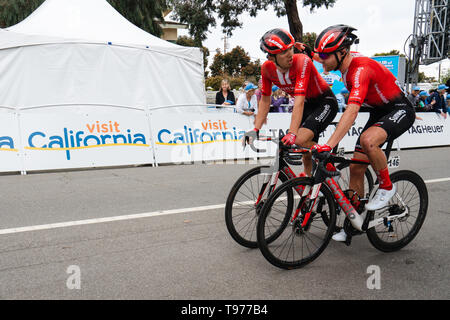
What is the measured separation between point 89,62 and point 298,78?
30.6 feet

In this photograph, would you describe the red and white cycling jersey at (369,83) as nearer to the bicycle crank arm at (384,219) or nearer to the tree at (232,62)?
the bicycle crank arm at (384,219)

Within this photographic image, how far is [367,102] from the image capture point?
3.74 m

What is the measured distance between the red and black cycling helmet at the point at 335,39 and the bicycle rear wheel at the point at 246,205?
1.20 m

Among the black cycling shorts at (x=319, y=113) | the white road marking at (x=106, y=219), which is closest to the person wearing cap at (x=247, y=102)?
the white road marking at (x=106, y=219)

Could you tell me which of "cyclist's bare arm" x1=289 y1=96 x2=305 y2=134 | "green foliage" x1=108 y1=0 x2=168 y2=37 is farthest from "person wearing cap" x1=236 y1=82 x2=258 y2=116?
"green foliage" x1=108 y1=0 x2=168 y2=37

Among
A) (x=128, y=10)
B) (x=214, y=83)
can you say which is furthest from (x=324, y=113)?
(x=214, y=83)

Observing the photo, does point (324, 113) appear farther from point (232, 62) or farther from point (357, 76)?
point (232, 62)

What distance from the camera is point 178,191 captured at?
6.09m

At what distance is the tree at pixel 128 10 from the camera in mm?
19688

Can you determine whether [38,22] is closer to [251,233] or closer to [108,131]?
[108,131]

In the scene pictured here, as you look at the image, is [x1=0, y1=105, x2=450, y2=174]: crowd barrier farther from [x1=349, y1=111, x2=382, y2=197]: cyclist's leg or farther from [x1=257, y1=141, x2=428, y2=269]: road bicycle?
[x1=349, y1=111, x2=382, y2=197]: cyclist's leg

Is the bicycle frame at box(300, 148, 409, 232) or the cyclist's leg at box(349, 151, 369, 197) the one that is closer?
the bicycle frame at box(300, 148, 409, 232)

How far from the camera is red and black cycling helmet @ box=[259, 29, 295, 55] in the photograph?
3605mm

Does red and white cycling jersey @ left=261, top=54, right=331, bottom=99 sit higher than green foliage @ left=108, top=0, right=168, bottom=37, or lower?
lower
